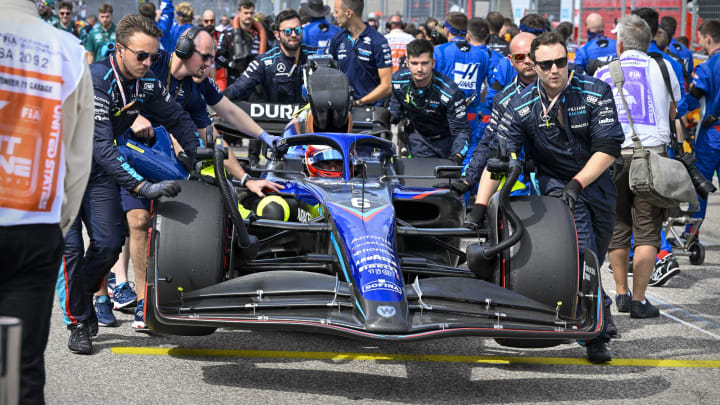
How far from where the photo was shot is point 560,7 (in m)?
22.2

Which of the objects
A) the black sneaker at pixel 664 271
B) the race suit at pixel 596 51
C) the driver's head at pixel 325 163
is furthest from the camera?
the race suit at pixel 596 51

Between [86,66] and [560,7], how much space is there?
65.3 ft

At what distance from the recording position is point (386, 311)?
4.62 metres

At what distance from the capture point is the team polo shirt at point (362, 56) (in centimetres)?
1038

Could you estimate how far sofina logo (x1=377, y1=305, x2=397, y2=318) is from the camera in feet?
15.1

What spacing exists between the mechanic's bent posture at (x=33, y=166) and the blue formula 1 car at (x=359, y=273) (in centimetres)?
152

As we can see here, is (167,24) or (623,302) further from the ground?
(167,24)

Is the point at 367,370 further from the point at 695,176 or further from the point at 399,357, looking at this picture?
the point at 695,176

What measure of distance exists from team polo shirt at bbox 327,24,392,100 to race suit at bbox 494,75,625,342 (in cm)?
447

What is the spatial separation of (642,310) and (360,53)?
15.1 feet

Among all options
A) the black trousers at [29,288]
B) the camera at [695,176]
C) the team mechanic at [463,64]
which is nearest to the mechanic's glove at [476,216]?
the camera at [695,176]

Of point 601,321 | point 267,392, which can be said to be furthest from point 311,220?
point 601,321

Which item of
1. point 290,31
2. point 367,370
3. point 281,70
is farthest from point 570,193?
point 281,70

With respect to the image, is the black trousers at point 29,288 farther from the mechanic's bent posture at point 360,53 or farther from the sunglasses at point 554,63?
the mechanic's bent posture at point 360,53
